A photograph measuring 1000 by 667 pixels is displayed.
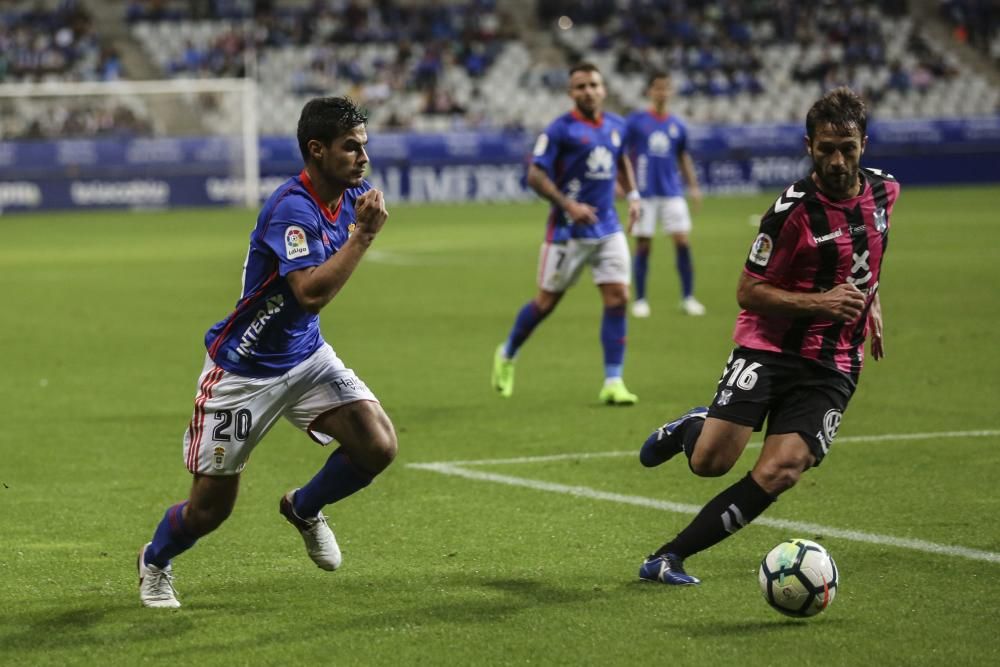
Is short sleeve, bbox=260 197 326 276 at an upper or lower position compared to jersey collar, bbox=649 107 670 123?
upper

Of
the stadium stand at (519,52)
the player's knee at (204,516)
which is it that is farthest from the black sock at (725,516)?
the stadium stand at (519,52)

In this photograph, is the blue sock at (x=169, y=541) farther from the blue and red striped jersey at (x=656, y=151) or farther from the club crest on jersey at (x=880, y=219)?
the blue and red striped jersey at (x=656, y=151)

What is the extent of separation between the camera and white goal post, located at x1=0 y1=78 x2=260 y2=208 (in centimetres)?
3534

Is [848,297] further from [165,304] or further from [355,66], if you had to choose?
[355,66]

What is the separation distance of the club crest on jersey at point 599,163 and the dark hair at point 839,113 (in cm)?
557

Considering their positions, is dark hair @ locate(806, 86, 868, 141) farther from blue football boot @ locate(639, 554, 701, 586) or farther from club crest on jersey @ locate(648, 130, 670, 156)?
club crest on jersey @ locate(648, 130, 670, 156)

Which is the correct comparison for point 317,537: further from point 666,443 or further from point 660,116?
point 660,116

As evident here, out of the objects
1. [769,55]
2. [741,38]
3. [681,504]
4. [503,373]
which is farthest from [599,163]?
[741,38]

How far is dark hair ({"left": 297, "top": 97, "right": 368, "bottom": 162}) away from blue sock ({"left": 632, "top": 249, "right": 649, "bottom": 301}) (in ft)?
37.3

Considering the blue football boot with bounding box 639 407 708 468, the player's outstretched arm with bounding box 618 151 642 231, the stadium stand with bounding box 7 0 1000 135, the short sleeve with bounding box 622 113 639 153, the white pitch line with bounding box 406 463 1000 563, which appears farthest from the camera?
the stadium stand with bounding box 7 0 1000 135

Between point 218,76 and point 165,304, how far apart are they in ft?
83.4

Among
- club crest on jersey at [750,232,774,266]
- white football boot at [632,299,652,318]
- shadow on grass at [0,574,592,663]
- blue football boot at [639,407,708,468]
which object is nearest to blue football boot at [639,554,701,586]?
shadow on grass at [0,574,592,663]

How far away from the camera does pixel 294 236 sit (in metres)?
5.43

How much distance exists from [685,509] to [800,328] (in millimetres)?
1797
